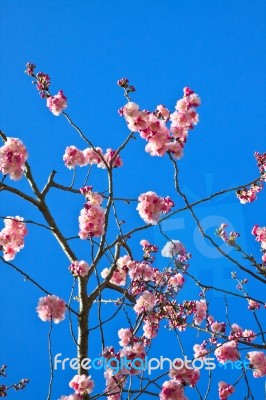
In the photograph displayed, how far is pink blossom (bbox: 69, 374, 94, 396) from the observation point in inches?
155

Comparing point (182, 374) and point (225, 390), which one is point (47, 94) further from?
point (225, 390)

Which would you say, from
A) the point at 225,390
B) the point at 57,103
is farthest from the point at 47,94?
the point at 225,390

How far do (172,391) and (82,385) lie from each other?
765mm

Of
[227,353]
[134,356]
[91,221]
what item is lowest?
[134,356]

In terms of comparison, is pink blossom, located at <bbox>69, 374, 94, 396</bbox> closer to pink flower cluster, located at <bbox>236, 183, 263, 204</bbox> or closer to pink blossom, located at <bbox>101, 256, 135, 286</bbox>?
pink blossom, located at <bbox>101, 256, 135, 286</bbox>

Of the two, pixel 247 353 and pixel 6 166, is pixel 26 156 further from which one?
pixel 247 353

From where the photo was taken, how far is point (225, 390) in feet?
17.9

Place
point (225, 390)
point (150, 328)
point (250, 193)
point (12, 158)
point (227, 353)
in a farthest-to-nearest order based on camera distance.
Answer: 1. point (225, 390)
2. point (150, 328)
3. point (227, 353)
4. point (250, 193)
5. point (12, 158)

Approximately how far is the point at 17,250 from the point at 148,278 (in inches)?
58.5

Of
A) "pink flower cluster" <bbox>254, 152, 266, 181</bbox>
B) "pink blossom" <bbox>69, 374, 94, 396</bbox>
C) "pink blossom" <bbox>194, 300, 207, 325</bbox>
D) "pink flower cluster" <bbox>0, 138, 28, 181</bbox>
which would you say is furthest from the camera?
"pink blossom" <bbox>194, 300, 207, 325</bbox>

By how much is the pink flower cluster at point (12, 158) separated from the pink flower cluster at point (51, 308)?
1070 millimetres

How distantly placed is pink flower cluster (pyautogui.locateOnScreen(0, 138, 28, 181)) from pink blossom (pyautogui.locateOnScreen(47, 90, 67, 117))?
2.45ft

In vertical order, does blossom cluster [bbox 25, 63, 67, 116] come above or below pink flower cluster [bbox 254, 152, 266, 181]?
above

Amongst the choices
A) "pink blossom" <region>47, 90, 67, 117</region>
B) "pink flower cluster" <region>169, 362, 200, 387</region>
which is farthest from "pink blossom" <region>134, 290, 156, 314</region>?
"pink blossom" <region>47, 90, 67, 117</region>
